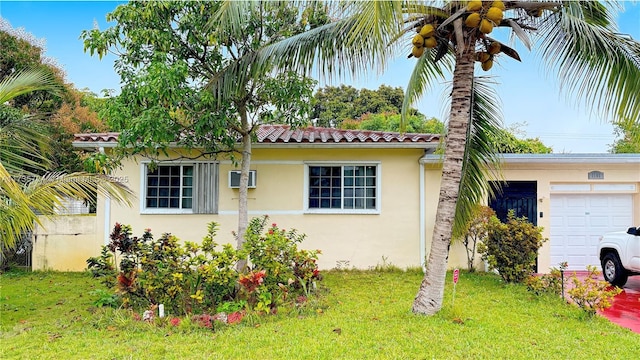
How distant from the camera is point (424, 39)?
5605 millimetres

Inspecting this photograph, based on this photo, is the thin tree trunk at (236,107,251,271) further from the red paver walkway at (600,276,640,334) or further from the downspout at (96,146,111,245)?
the red paver walkway at (600,276,640,334)

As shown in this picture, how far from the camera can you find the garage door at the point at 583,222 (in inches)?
412

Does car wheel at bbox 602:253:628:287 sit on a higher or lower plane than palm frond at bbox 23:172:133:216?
lower

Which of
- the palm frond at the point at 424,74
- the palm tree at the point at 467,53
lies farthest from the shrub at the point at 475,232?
the palm frond at the point at 424,74

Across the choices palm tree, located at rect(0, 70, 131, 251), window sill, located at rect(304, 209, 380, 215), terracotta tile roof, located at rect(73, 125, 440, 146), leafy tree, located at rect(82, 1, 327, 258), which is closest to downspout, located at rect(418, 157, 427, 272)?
terracotta tile roof, located at rect(73, 125, 440, 146)

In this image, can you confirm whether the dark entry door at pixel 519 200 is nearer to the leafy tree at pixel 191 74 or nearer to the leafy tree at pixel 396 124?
the leafy tree at pixel 191 74

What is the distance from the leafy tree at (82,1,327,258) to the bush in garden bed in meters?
1.93

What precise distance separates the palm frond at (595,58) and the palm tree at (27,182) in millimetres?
6953

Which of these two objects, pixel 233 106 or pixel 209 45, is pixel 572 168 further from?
pixel 209 45

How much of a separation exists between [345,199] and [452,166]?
4.79 meters

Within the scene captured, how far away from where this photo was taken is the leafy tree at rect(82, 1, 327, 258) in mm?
6914

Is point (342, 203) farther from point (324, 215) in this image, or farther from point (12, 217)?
point (12, 217)

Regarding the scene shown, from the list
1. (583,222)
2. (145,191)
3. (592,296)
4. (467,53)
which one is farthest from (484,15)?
(145,191)

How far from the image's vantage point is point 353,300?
7.19 metres
